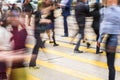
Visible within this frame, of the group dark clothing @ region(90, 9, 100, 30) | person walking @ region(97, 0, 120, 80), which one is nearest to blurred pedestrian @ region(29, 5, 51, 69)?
dark clothing @ region(90, 9, 100, 30)

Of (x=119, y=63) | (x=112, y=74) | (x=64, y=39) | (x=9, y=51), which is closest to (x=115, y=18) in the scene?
(x=112, y=74)

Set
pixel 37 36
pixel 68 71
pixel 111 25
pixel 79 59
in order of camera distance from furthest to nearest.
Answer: pixel 79 59 → pixel 37 36 → pixel 68 71 → pixel 111 25

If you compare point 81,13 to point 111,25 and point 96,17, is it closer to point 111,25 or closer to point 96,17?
point 96,17

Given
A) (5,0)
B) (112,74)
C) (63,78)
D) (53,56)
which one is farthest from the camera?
(5,0)

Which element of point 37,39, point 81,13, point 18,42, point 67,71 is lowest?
point 67,71

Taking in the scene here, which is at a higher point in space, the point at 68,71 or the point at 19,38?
the point at 19,38

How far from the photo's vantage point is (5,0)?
19.1 metres

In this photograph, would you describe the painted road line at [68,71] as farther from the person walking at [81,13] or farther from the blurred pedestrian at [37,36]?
the person walking at [81,13]

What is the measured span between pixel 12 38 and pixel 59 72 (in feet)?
10.5

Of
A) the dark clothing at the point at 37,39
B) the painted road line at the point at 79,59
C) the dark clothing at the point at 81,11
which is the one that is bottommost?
the painted road line at the point at 79,59

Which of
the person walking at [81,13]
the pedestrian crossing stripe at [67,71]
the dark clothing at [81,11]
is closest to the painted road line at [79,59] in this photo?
the pedestrian crossing stripe at [67,71]

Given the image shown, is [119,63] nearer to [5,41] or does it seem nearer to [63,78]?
[63,78]

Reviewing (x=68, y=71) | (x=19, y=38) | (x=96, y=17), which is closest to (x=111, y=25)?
(x=19, y=38)

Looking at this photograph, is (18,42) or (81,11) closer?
(18,42)
